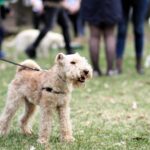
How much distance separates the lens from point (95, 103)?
7.36 meters

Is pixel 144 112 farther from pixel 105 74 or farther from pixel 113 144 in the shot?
pixel 105 74

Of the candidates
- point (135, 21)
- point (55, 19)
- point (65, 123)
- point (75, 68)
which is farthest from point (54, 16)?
point (75, 68)

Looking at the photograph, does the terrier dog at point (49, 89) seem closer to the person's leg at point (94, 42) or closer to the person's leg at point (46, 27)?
the person's leg at point (94, 42)

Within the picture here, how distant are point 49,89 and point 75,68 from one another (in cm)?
38

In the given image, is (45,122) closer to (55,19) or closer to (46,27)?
(55,19)

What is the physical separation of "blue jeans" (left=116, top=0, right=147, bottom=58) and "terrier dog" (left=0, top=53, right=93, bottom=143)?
4.43 m

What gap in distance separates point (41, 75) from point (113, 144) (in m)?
0.90

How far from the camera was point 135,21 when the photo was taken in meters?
9.52

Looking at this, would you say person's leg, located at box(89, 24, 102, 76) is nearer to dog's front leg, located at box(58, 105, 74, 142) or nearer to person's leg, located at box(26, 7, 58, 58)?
person's leg, located at box(26, 7, 58, 58)

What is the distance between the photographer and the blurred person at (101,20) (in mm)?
9016

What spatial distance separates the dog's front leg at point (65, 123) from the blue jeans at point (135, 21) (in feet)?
15.4

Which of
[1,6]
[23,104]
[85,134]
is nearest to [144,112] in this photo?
[85,134]

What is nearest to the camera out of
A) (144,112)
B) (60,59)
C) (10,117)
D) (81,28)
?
(60,59)

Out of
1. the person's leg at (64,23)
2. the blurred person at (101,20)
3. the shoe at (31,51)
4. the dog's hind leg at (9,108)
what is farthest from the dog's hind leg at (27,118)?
the shoe at (31,51)
